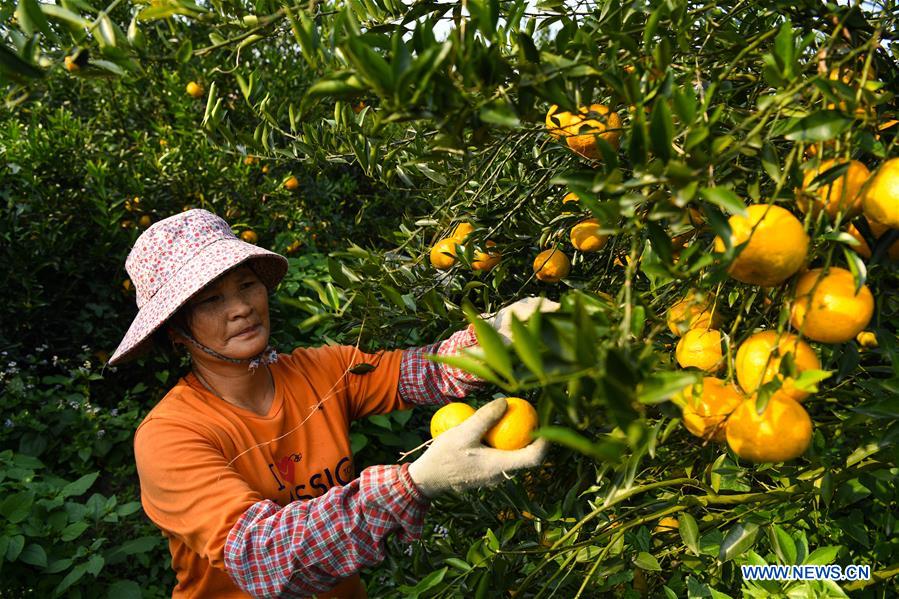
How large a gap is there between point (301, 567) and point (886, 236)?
3.42ft

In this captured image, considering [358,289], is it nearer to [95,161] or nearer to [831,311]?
[831,311]

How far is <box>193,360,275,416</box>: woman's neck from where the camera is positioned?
1721 mm

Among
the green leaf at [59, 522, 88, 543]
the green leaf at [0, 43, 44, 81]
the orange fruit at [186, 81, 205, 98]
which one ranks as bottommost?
the green leaf at [59, 522, 88, 543]

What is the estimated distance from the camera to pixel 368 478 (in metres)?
1.27

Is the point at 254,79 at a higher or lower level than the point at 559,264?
higher

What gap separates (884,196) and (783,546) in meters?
0.61

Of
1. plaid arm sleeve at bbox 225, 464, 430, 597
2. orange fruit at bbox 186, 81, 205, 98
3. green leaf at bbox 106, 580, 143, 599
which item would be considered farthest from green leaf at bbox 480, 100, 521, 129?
orange fruit at bbox 186, 81, 205, 98

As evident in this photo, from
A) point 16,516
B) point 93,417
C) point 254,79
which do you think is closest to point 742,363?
point 254,79

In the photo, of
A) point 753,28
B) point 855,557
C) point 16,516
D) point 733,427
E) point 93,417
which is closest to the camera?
point 733,427

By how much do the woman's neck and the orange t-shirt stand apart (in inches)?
1.1

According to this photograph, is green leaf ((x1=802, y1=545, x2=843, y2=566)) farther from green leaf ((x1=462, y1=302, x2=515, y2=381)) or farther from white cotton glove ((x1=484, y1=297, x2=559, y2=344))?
green leaf ((x1=462, y1=302, x2=515, y2=381))

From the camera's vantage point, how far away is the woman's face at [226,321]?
1.65 metres

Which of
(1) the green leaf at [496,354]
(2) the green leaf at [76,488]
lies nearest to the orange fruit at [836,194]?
(1) the green leaf at [496,354]

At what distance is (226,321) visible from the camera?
1.65 meters
